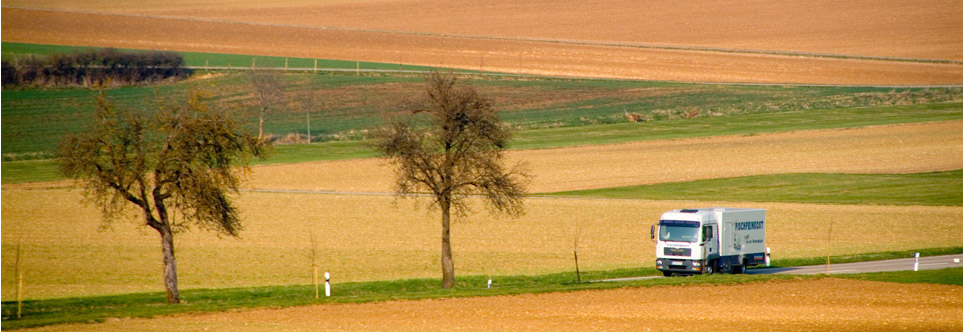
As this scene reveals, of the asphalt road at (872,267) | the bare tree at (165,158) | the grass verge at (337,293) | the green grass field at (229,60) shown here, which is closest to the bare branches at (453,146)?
the grass verge at (337,293)

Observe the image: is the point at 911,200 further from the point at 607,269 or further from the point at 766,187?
the point at 607,269

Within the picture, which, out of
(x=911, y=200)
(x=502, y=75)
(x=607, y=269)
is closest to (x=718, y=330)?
(x=607, y=269)

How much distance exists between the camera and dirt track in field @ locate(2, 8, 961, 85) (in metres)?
88.4

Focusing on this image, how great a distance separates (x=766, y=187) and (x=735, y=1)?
5635 centimetres

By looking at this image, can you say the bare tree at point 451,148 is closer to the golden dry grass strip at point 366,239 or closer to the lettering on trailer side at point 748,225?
the golden dry grass strip at point 366,239

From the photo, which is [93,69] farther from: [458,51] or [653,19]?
[653,19]

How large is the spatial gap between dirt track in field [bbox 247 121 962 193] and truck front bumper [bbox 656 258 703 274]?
2176cm

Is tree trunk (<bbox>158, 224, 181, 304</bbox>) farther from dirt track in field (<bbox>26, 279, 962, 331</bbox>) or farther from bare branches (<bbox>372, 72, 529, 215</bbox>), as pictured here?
bare branches (<bbox>372, 72, 529, 215</bbox>)

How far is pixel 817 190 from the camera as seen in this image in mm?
53281

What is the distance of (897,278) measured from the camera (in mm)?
30750

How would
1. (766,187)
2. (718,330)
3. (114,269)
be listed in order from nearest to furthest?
(718,330) < (114,269) < (766,187)

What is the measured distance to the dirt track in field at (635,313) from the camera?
69.3 ft

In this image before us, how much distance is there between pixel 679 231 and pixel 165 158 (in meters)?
18.7

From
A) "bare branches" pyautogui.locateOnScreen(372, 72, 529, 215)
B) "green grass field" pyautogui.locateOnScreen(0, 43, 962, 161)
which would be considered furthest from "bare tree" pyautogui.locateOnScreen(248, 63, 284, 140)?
"bare branches" pyautogui.locateOnScreen(372, 72, 529, 215)
